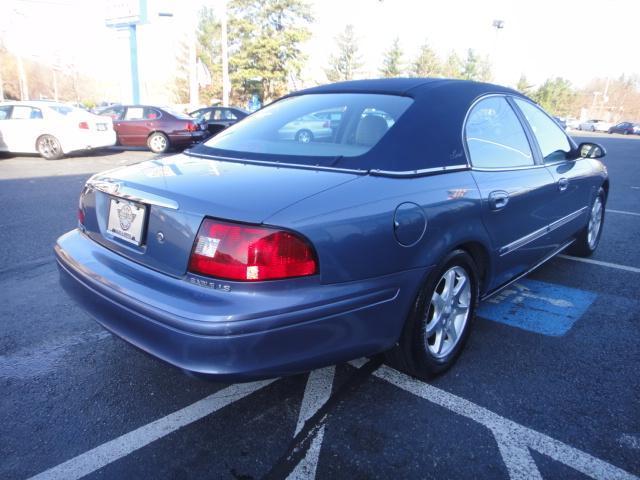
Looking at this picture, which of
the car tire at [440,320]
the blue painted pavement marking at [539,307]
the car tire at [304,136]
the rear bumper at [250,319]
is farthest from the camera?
the blue painted pavement marking at [539,307]

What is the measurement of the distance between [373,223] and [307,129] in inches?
41.7

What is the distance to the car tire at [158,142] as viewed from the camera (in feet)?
42.8

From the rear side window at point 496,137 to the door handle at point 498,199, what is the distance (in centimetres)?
17

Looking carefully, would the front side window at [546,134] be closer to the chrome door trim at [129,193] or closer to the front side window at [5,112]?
the chrome door trim at [129,193]

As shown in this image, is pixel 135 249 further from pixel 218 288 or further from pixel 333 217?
pixel 333 217

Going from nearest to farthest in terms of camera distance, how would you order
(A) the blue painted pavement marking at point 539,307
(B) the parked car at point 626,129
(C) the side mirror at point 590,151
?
(A) the blue painted pavement marking at point 539,307, (C) the side mirror at point 590,151, (B) the parked car at point 626,129

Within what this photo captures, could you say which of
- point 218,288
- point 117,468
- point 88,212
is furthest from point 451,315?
point 88,212

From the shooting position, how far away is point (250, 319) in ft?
5.42

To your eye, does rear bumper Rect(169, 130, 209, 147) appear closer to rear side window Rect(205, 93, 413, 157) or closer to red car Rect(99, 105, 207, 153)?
red car Rect(99, 105, 207, 153)

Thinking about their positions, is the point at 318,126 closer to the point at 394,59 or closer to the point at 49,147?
the point at 49,147

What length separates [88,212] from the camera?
94.3 inches

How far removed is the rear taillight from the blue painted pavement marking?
6.65 ft

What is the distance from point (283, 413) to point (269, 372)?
1.69ft

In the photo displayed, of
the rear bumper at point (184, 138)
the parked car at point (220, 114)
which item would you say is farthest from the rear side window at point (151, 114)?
the parked car at point (220, 114)
